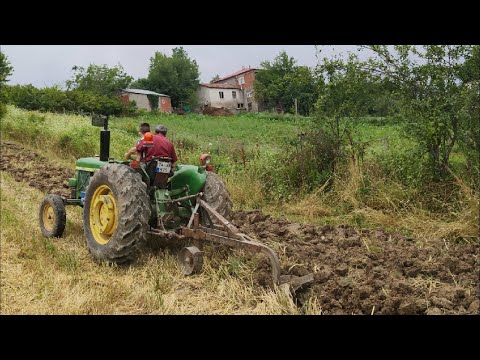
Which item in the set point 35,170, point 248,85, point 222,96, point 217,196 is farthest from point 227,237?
point 35,170

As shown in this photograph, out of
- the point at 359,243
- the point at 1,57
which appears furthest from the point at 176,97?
the point at 1,57

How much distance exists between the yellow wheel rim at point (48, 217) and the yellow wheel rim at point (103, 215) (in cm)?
106

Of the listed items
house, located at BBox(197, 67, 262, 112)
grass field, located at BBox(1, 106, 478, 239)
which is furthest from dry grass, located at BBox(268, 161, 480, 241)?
house, located at BBox(197, 67, 262, 112)

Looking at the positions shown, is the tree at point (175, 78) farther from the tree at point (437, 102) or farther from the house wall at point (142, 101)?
the tree at point (437, 102)

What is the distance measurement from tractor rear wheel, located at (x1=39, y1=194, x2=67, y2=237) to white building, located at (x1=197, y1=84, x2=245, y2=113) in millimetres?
4050

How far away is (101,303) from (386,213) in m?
4.65

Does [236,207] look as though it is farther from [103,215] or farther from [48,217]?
[103,215]

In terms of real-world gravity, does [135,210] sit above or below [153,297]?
above

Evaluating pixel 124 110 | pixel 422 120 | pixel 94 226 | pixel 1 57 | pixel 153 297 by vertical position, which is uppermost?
pixel 1 57

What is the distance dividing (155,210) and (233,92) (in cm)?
576

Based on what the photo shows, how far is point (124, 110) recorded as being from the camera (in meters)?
10.1

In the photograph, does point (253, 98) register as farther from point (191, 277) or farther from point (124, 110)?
point (191, 277)

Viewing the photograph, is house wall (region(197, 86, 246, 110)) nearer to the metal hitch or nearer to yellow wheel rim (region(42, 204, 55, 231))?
yellow wheel rim (region(42, 204, 55, 231))

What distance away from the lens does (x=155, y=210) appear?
5.61 meters
